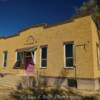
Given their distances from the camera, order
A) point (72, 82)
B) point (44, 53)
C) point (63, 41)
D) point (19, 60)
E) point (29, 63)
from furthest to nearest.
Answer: point (19, 60) → point (29, 63) → point (44, 53) → point (63, 41) → point (72, 82)

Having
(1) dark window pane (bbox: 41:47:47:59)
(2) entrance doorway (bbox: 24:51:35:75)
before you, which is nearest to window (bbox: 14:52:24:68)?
(2) entrance doorway (bbox: 24:51:35:75)

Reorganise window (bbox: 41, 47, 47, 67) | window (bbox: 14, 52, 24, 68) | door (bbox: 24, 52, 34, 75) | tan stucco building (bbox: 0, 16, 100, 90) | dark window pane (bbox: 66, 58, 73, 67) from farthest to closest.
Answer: window (bbox: 14, 52, 24, 68) → door (bbox: 24, 52, 34, 75) → window (bbox: 41, 47, 47, 67) → dark window pane (bbox: 66, 58, 73, 67) → tan stucco building (bbox: 0, 16, 100, 90)

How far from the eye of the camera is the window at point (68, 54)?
1645 cm

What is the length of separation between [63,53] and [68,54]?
0.53 meters

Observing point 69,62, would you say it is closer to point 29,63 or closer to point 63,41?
point 63,41

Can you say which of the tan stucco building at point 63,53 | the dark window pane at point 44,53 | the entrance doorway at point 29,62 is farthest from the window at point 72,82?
the entrance doorway at point 29,62

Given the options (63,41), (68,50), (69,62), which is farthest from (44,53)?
(69,62)

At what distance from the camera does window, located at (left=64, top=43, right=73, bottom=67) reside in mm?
16452

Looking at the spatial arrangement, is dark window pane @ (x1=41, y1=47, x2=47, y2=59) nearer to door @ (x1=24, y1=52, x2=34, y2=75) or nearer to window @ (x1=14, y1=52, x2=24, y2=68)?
door @ (x1=24, y1=52, x2=34, y2=75)

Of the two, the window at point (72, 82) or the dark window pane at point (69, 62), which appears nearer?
the window at point (72, 82)

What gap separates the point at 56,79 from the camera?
55.9 ft

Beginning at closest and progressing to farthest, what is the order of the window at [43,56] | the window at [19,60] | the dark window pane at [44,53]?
1. the window at [43,56]
2. the dark window pane at [44,53]
3. the window at [19,60]

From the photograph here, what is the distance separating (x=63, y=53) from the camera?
55.7ft

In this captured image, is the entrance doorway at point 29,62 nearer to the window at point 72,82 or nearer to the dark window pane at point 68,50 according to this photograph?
the dark window pane at point 68,50
